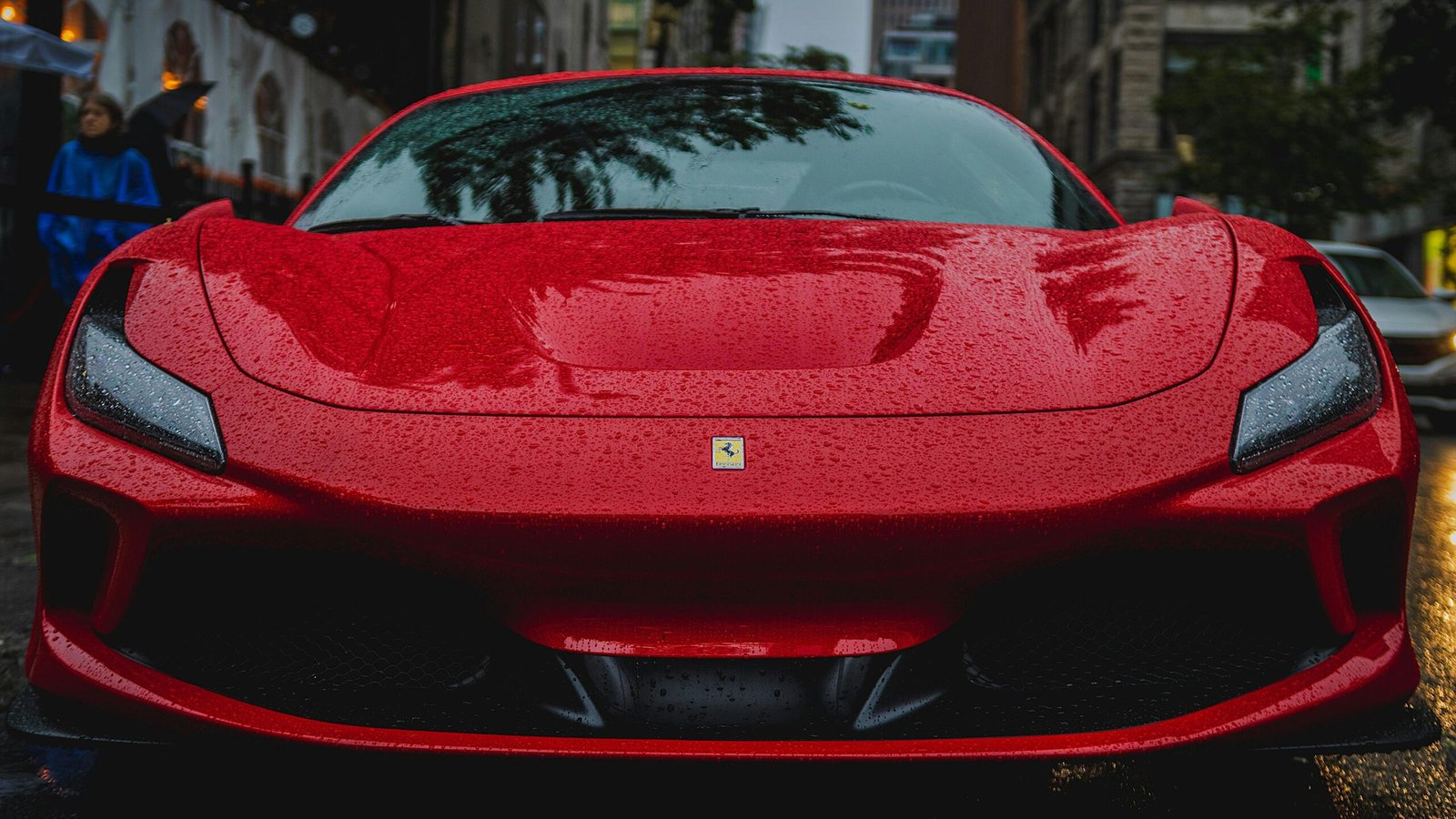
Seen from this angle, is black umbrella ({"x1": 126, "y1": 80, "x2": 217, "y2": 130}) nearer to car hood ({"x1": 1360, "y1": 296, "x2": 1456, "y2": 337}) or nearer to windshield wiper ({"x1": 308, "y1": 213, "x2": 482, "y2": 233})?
windshield wiper ({"x1": 308, "y1": 213, "x2": 482, "y2": 233})

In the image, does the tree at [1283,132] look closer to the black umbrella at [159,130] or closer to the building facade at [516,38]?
the building facade at [516,38]

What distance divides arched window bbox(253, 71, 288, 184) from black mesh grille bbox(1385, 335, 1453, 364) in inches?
420

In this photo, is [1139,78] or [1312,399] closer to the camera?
[1312,399]

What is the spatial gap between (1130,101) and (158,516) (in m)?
35.7

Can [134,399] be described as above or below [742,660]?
above

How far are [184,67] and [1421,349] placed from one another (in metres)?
10.5

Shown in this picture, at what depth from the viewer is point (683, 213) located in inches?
98.5

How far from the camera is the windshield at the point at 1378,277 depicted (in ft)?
35.5

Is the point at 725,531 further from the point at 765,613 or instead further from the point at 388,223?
the point at 388,223

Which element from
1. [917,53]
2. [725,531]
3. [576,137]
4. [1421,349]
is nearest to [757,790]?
[725,531]

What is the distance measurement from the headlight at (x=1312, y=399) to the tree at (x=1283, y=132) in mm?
20549

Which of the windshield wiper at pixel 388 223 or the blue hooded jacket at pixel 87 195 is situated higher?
the windshield wiper at pixel 388 223

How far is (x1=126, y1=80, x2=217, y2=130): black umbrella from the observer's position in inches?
333

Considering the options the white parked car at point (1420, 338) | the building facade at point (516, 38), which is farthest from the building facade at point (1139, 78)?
the white parked car at point (1420, 338)
